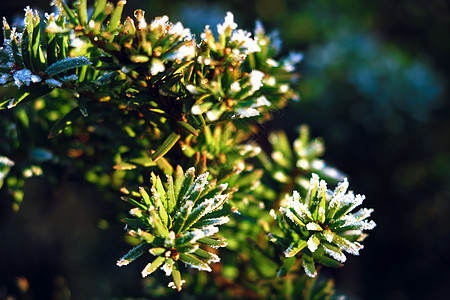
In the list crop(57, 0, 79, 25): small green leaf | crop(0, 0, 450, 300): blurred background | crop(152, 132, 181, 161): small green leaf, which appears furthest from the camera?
crop(0, 0, 450, 300): blurred background

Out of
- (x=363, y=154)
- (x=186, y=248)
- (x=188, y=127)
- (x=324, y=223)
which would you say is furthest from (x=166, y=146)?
(x=363, y=154)

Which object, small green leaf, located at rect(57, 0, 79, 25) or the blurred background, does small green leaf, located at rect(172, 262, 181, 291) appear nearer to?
small green leaf, located at rect(57, 0, 79, 25)

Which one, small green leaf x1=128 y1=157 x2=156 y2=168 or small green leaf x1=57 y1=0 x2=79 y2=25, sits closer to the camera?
small green leaf x1=57 y1=0 x2=79 y2=25

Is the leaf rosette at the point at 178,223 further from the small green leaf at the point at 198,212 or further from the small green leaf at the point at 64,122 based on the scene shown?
the small green leaf at the point at 64,122

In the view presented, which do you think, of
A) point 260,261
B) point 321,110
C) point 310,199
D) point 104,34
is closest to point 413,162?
point 321,110

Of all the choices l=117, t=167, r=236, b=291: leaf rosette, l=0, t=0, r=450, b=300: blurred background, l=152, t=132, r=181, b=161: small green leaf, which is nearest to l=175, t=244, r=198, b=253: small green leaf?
l=117, t=167, r=236, b=291: leaf rosette

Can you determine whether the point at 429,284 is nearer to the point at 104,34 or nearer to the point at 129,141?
the point at 129,141

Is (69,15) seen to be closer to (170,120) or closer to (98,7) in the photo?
(98,7)
